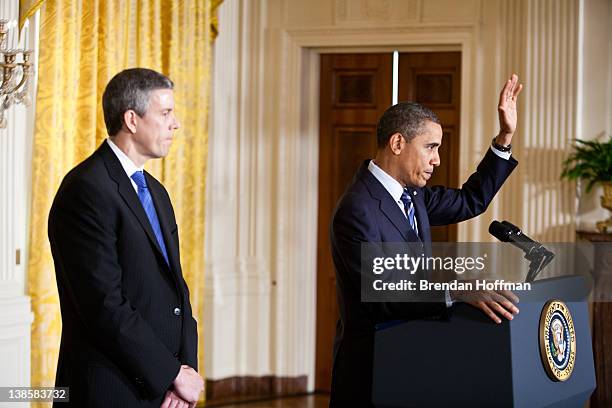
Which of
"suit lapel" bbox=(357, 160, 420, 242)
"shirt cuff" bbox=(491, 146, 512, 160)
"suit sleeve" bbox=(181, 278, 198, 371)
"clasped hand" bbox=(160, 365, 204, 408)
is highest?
"shirt cuff" bbox=(491, 146, 512, 160)

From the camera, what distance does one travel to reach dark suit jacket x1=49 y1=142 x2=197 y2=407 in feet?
8.85

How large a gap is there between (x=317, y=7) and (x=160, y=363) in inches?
176

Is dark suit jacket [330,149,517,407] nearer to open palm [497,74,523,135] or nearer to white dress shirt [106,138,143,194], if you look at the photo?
open palm [497,74,523,135]

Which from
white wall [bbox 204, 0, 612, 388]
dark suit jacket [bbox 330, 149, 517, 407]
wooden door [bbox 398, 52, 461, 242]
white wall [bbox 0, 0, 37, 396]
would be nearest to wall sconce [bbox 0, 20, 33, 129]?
white wall [bbox 0, 0, 37, 396]

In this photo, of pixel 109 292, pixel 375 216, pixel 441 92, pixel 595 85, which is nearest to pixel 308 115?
pixel 441 92

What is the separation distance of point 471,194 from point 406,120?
0.60m

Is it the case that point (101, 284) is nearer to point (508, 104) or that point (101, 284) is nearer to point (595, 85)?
point (508, 104)

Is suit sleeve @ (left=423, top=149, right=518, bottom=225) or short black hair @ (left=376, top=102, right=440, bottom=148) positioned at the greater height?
short black hair @ (left=376, top=102, right=440, bottom=148)

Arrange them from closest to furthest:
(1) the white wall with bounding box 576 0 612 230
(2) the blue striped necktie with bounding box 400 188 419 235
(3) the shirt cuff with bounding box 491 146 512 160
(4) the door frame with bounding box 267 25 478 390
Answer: (2) the blue striped necktie with bounding box 400 188 419 235 < (3) the shirt cuff with bounding box 491 146 512 160 < (1) the white wall with bounding box 576 0 612 230 < (4) the door frame with bounding box 267 25 478 390

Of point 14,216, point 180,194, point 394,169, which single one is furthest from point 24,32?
point 394,169

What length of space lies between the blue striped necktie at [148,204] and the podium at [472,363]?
2.66 feet

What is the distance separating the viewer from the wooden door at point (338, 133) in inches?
268

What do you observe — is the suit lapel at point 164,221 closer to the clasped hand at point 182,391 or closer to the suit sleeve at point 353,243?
the clasped hand at point 182,391

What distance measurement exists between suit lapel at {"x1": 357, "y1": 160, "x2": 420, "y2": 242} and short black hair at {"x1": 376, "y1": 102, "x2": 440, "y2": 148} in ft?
0.47
